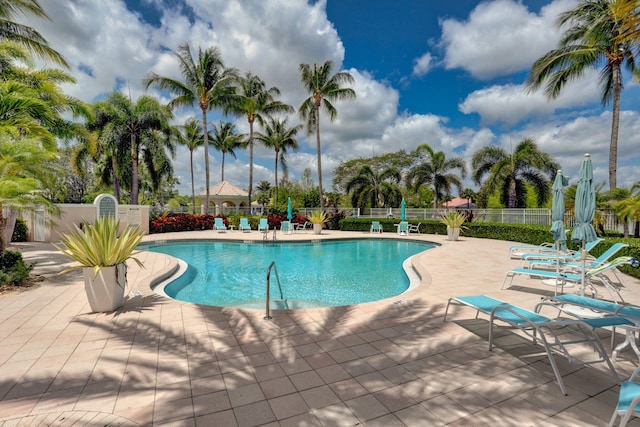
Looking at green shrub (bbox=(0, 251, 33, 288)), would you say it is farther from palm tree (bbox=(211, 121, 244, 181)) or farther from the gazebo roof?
the gazebo roof

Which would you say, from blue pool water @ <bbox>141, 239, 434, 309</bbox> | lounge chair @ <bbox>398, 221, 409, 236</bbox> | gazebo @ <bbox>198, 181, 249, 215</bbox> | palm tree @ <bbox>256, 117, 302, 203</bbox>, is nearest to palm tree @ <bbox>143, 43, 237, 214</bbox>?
palm tree @ <bbox>256, 117, 302, 203</bbox>

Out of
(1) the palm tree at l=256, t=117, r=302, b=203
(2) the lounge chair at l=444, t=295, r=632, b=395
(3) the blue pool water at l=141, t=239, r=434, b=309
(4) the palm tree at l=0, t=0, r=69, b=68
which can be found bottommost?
(3) the blue pool water at l=141, t=239, r=434, b=309

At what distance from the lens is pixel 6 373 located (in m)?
2.95

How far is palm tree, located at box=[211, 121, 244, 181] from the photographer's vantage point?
3253 centimetres

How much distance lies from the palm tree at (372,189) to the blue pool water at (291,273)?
11.4 meters

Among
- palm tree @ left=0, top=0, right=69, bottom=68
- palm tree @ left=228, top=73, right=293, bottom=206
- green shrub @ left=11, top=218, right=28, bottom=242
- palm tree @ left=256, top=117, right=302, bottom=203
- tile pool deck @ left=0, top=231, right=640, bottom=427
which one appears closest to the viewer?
tile pool deck @ left=0, top=231, right=640, bottom=427

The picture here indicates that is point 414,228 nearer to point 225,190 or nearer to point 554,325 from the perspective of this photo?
point 554,325

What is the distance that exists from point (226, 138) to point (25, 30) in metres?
21.9

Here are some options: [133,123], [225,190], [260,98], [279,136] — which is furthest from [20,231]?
[225,190]

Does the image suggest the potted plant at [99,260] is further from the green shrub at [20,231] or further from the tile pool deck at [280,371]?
the green shrub at [20,231]

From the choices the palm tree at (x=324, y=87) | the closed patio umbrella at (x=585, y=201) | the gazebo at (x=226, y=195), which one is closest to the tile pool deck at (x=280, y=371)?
the closed patio umbrella at (x=585, y=201)

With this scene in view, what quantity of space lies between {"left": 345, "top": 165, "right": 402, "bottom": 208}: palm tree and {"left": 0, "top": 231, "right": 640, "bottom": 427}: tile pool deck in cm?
2234

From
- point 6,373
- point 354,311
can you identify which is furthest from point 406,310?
point 6,373

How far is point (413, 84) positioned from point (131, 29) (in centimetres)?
1902
